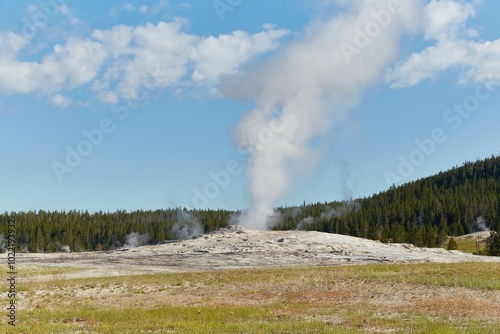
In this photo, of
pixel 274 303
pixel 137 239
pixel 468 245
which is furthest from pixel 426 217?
pixel 274 303

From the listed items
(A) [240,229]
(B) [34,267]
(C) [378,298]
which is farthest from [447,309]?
(A) [240,229]

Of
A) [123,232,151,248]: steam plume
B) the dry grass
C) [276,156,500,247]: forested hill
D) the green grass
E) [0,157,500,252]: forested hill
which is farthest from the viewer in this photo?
[123,232,151,248]: steam plume

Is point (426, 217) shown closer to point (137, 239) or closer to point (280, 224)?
point (280, 224)

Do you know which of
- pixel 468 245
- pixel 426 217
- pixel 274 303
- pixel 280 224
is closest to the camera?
pixel 274 303

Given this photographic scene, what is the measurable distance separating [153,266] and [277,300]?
37307 millimetres

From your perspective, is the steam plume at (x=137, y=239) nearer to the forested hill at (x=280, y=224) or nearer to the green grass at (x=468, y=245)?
the forested hill at (x=280, y=224)

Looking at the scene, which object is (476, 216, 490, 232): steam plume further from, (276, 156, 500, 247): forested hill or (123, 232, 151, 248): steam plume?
(123, 232, 151, 248): steam plume

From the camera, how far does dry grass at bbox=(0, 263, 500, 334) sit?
2341cm

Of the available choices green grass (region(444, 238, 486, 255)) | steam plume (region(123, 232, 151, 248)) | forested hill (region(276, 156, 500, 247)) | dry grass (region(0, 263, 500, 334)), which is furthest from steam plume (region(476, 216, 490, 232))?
dry grass (region(0, 263, 500, 334))

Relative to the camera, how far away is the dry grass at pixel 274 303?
23406mm

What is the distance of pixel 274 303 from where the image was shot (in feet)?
104

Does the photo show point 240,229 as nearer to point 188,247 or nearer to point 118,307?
point 188,247

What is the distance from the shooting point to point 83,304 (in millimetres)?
33812

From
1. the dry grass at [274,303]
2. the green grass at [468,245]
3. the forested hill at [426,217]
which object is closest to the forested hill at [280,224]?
the forested hill at [426,217]
